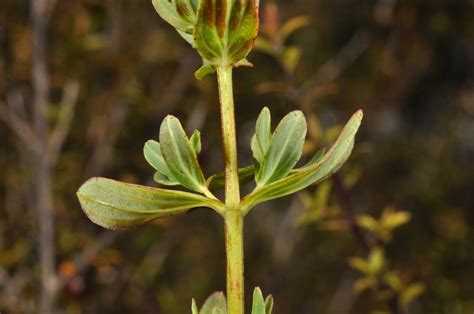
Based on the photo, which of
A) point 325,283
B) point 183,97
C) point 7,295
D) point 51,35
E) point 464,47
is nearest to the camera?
point 7,295

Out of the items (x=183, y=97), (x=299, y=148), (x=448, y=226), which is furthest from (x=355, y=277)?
(x=299, y=148)

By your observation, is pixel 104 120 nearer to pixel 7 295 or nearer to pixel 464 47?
pixel 7 295

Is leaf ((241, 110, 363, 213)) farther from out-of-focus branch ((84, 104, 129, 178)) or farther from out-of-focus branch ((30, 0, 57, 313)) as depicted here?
out-of-focus branch ((84, 104, 129, 178))

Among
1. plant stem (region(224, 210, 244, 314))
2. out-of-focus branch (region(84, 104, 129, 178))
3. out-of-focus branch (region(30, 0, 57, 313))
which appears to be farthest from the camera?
out-of-focus branch (region(84, 104, 129, 178))

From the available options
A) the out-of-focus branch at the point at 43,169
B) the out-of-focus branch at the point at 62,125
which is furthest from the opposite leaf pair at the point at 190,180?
the out-of-focus branch at the point at 62,125

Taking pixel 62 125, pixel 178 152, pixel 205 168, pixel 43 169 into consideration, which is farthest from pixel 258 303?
pixel 205 168

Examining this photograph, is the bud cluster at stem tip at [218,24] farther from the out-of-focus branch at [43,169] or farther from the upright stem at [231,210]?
the out-of-focus branch at [43,169]

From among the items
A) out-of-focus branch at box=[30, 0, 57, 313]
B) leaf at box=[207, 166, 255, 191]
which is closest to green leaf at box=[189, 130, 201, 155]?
leaf at box=[207, 166, 255, 191]
